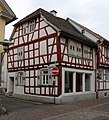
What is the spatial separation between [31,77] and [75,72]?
4159 mm

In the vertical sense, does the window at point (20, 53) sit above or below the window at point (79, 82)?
above

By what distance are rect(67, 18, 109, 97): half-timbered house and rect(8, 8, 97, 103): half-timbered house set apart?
2.29 feet

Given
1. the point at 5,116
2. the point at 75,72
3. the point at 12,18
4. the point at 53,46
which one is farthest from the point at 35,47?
the point at 5,116

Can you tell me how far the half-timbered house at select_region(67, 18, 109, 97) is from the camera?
2338 centimetres

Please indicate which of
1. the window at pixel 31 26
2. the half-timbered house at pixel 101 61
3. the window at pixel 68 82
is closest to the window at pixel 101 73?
the half-timbered house at pixel 101 61

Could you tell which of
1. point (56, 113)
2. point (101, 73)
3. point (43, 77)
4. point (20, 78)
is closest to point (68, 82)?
point (43, 77)

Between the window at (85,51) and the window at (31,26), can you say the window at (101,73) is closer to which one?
the window at (85,51)

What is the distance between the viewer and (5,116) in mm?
11320

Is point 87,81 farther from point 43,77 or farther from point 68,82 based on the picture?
point 43,77

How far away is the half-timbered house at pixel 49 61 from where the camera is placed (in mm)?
18188

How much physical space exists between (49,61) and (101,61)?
7.67 metres

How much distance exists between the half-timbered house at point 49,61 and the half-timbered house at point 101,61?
0.70 m

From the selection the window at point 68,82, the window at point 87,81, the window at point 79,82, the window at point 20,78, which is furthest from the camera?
the window at point 87,81

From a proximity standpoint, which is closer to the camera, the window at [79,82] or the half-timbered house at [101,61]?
the window at [79,82]
